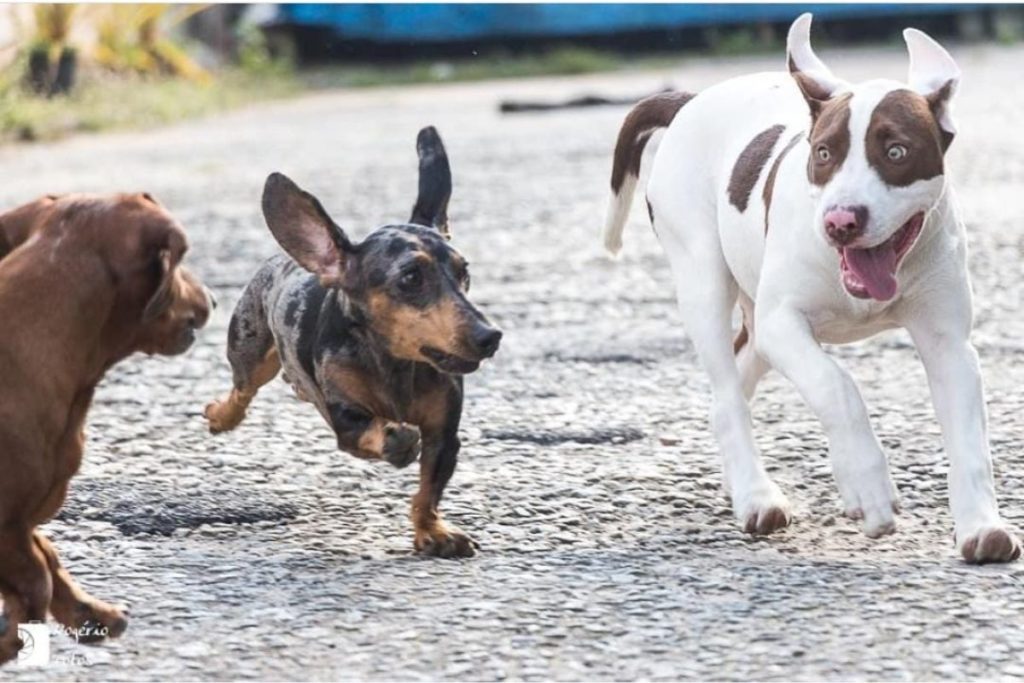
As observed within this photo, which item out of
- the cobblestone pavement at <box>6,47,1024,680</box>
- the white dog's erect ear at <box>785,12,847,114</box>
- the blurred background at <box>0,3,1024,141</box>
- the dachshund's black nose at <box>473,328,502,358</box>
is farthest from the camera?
the blurred background at <box>0,3,1024,141</box>

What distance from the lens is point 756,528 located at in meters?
4.92

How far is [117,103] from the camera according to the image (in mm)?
18828

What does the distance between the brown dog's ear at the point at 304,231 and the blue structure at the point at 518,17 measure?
20.4 meters

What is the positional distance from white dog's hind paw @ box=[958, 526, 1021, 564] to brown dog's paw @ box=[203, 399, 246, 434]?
209 centimetres

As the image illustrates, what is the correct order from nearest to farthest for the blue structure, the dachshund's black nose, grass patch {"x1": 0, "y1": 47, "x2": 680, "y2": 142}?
the dachshund's black nose, grass patch {"x1": 0, "y1": 47, "x2": 680, "y2": 142}, the blue structure

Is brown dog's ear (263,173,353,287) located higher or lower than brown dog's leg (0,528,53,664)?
higher

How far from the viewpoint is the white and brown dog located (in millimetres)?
4527

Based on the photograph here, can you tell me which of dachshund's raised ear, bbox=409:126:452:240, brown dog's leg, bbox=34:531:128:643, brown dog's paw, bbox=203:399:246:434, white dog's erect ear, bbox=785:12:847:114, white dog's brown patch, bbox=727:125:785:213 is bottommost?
brown dog's paw, bbox=203:399:246:434

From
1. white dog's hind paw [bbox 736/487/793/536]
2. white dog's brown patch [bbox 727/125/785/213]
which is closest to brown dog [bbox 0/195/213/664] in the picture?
white dog's hind paw [bbox 736/487/793/536]

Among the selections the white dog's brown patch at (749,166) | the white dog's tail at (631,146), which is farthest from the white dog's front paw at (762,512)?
the white dog's tail at (631,146)

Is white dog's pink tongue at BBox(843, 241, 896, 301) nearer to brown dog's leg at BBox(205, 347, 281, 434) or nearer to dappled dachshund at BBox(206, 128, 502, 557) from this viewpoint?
dappled dachshund at BBox(206, 128, 502, 557)

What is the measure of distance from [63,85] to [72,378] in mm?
15238

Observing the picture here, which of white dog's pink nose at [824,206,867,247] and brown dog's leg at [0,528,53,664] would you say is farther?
white dog's pink nose at [824,206,867,247]

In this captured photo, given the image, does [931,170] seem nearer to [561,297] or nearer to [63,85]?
[561,297]
